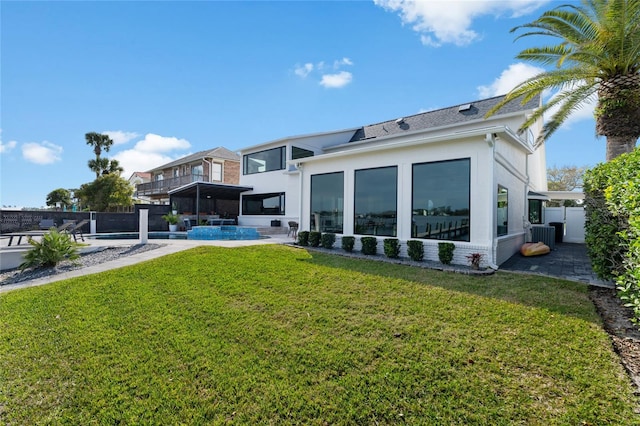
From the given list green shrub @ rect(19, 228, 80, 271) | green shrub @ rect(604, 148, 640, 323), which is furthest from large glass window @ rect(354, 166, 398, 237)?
green shrub @ rect(19, 228, 80, 271)

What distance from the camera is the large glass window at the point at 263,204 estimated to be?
1908 cm

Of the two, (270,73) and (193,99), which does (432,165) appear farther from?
(193,99)

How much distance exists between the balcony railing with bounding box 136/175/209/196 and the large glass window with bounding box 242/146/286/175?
7237 mm

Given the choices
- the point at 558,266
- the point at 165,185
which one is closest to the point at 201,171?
the point at 165,185

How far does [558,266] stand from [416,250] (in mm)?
3927

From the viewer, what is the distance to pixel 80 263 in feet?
28.0

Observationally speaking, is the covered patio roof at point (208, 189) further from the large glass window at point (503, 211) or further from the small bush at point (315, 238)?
the large glass window at point (503, 211)

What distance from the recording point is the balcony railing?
2755 cm

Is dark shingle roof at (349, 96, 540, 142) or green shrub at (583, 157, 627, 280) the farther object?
dark shingle roof at (349, 96, 540, 142)

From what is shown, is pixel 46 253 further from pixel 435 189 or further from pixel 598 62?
pixel 598 62

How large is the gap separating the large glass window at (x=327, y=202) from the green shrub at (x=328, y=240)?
16.2 inches

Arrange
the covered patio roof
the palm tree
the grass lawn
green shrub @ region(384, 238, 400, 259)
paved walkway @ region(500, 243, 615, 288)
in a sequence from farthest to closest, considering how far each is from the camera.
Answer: the covered patio roof < green shrub @ region(384, 238, 400, 259) < the palm tree < paved walkway @ region(500, 243, 615, 288) < the grass lawn

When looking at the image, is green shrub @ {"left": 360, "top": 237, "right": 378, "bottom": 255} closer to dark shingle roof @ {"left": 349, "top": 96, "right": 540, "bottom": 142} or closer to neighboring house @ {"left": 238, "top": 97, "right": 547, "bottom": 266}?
neighboring house @ {"left": 238, "top": 97, "right": 547, "bottom": 266}

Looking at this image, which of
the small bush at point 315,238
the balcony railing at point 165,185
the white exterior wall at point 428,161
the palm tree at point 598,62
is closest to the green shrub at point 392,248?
the white exterior wall at point 428,161
